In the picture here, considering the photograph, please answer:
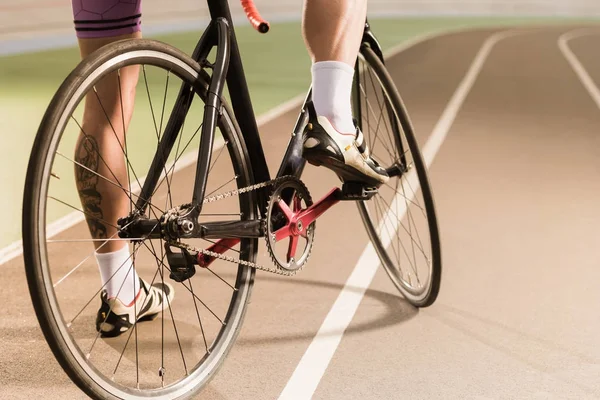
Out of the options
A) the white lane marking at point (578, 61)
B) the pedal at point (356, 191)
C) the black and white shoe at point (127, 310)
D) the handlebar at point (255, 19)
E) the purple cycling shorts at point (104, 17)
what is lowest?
the white lane marking at point (578, 61)

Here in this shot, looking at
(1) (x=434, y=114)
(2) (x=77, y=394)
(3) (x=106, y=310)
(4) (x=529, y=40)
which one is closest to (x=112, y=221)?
(3) (x=106, y=310)

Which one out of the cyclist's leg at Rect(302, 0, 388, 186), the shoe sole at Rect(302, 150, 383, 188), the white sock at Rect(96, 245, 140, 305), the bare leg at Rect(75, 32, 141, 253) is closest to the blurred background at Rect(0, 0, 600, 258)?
the white sock at Rect(96, 245, 140, 305)

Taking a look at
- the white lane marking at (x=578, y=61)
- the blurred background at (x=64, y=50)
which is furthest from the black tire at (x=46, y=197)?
the white lane marking at (x=578, y=61)

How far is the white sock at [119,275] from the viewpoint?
391cm

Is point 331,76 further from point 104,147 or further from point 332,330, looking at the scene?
point 332,330

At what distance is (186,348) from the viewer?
4027 mm

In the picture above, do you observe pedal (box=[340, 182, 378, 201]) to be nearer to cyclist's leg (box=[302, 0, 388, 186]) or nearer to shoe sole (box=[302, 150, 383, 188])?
shoe sole (box=[302, 150, 383, 188])

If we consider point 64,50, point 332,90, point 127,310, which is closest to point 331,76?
point 332,90

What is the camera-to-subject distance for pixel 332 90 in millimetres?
3451

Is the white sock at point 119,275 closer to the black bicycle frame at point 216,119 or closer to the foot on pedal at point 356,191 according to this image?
the black bicycle frame at point 216,119

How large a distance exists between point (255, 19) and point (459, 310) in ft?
5.88

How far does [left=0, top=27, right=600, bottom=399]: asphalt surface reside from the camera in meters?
3.69

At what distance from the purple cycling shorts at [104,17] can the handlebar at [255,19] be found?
0.41m

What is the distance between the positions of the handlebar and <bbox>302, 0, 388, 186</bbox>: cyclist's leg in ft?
0.46
